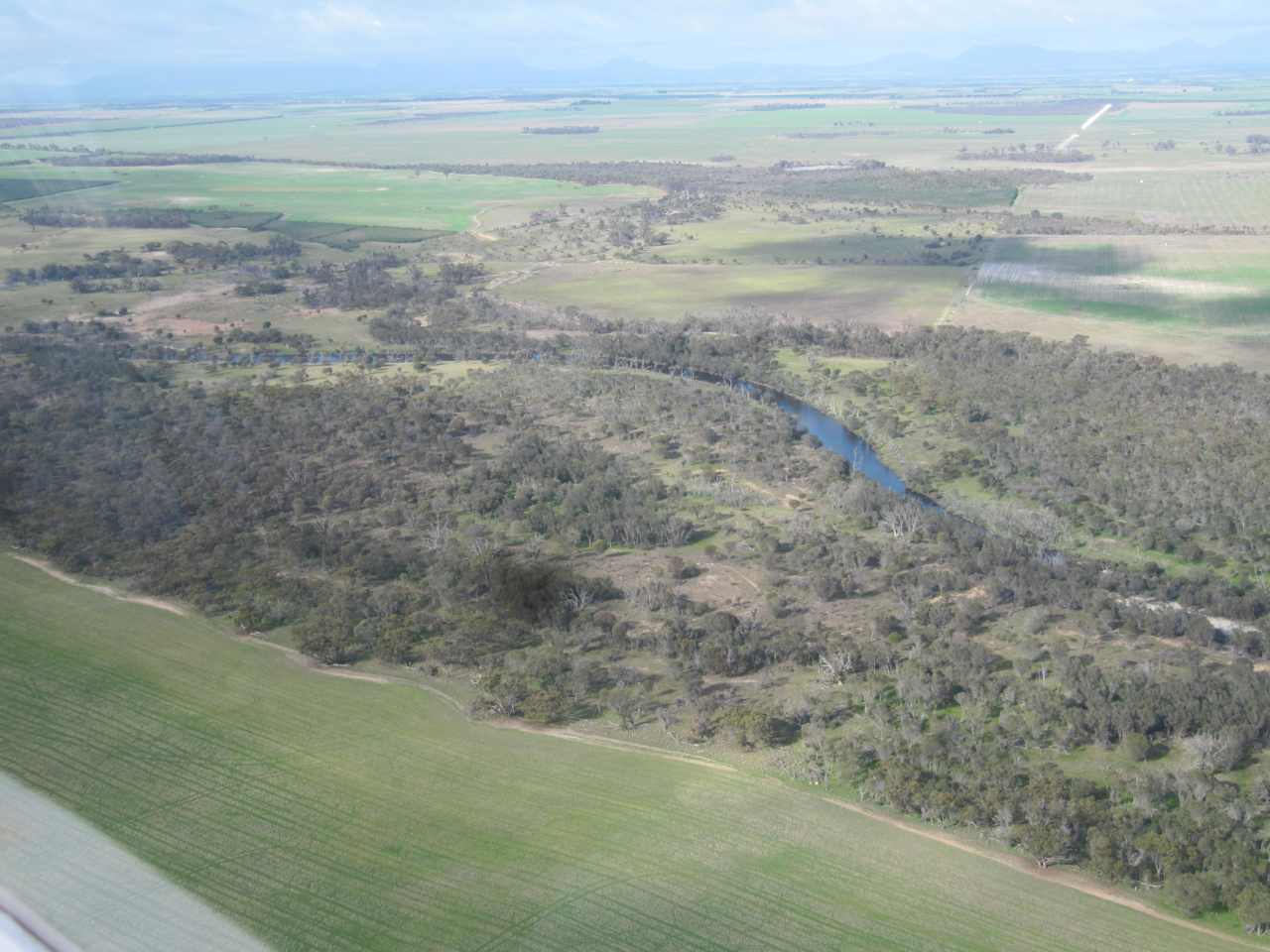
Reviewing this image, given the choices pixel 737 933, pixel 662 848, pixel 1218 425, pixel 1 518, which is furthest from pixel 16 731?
pixel 1218 425

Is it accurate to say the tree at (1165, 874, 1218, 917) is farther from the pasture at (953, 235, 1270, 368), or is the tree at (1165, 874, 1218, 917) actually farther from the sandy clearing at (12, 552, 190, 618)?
the pasture at (953, 235, 1270, 368)

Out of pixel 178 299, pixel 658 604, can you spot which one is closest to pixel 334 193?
pixel 178 299

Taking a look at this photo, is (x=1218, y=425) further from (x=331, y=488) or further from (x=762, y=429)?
(x=331, y=488)

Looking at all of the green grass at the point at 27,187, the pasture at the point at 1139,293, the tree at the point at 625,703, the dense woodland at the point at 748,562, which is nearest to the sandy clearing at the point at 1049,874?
the dense woodland at the point at 748,562

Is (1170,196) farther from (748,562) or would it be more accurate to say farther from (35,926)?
(35,926)

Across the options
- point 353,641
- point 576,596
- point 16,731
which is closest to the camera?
point 16,731

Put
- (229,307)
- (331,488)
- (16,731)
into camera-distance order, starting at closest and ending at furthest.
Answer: (16,731) → (331,488) → (229,307)

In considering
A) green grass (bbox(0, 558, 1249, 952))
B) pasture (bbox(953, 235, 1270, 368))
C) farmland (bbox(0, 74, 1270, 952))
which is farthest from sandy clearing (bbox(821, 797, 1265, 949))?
pasture (bbox(953, 235, 1270, 368))
